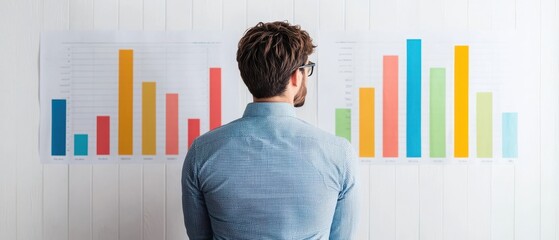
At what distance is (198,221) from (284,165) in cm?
24

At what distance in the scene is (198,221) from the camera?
97cm

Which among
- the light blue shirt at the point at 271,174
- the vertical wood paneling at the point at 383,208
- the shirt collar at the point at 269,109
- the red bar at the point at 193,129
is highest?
the shirt collar at the point at 269,109

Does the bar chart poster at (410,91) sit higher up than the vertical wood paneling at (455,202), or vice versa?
the bar chart poster at (410,91)

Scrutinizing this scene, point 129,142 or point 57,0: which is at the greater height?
point 57,0

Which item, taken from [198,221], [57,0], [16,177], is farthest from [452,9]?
[16,177]

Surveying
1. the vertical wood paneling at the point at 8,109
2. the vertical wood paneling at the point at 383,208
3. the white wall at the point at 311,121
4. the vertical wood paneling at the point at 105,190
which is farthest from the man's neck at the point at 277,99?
the vertical wood paneling at the point at 8,109

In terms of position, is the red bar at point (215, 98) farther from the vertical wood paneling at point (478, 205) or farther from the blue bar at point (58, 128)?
the vertical wood paneling at point (478, 205)

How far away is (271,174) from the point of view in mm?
885

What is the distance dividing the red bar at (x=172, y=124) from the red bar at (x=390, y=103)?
64 centimetres

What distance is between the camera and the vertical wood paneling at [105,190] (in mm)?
1429

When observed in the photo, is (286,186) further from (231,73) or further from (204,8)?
(204,8)

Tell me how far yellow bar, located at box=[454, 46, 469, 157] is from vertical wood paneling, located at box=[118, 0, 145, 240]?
0.97m

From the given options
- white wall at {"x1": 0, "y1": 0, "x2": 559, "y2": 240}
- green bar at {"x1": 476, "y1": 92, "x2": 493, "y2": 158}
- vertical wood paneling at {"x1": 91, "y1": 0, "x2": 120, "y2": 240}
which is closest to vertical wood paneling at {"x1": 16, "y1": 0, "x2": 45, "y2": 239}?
white wall at {"x1": 0, "y1": 0, "x2": 559, "y2": 240}

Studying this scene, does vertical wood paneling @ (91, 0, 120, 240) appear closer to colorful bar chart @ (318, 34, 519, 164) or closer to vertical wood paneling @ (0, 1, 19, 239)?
vertical wood paneling @ (0, 1, 19, 239)
